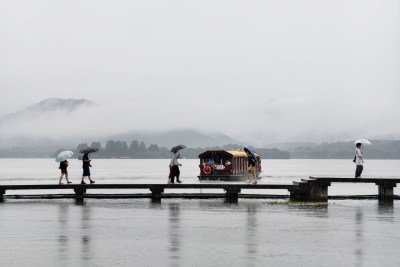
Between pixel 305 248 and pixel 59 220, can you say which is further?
pixel 59 220

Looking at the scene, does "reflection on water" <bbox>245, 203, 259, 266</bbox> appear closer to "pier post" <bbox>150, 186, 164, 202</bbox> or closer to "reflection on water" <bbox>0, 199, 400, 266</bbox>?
"reflection on water" <bbox>0, 199, 400, 266</bbox>

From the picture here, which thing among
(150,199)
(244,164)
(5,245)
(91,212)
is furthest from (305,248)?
(244,164)

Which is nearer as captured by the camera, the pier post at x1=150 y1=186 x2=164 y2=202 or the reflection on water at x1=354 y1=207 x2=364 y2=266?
the reflection on water at x1=354 y1=207 x2=364 y2=266

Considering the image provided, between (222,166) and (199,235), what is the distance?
6504cm

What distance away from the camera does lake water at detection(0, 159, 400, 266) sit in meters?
11.5

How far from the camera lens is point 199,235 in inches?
593

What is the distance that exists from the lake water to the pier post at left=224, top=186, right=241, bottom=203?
3.10m

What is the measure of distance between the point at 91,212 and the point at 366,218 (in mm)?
9976

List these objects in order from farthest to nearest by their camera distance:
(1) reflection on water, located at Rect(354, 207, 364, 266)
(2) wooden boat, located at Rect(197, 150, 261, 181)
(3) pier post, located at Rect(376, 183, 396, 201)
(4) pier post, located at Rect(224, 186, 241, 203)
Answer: (2) wooden boat, located at Rect(197, 150, 261, 181) → (3) pier post, located at Rect(376, 183, 396, 201) → (4) pier post, located at Rect(224, 186, 241, 203) → (1) reflection on water, located at Rect(354, 207, 364, 266)

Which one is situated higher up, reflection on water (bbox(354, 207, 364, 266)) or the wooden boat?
the wooden boat

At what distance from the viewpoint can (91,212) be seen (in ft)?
71.1

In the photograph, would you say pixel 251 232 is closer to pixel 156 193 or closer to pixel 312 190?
pixel 312 190

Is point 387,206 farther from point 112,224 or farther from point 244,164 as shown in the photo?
point 244,164

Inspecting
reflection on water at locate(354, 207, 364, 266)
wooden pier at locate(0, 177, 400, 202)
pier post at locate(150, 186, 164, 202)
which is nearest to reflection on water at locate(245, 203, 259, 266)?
reflection on water at locate(354, 207, 364, 266)
